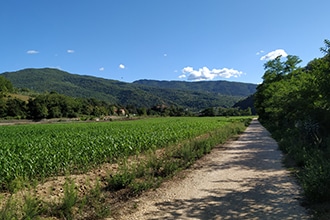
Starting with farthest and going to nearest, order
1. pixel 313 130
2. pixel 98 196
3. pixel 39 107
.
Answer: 1. pixel 39 107
2. pixel 313 130
3. pixel 98 196

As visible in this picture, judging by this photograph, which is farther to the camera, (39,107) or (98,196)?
(39,107)

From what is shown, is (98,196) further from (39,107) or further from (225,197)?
(39,107)

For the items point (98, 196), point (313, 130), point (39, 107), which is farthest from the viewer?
point (39, 107)

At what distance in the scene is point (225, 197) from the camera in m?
7.07

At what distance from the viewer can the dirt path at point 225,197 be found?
5855mm

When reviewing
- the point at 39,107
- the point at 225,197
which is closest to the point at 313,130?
the point at 225,197

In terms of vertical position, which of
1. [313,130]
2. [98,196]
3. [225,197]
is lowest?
[225,197]

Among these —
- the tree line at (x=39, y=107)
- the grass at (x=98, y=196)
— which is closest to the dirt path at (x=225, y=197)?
the grass at (x=98, y=196)

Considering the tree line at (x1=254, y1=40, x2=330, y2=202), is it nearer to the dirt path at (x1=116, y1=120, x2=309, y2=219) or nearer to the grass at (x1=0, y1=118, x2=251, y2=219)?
the dirt path at (x1=116, y1=120, x2=309, y2=219)

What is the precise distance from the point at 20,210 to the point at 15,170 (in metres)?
2.85

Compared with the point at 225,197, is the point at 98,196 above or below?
above

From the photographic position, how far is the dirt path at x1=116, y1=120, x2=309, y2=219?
5.86 m

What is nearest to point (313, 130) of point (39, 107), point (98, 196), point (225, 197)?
point (225, 197)

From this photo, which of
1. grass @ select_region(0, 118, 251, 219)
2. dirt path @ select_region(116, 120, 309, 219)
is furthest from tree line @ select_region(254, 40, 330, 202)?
grass @ select_region(0, 118, 251, 219)
